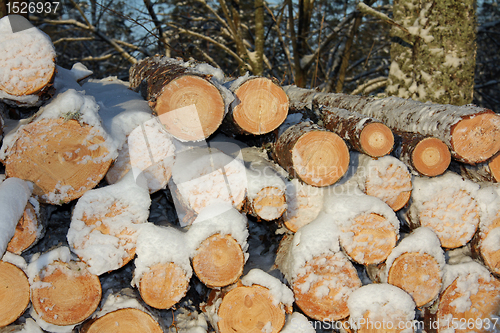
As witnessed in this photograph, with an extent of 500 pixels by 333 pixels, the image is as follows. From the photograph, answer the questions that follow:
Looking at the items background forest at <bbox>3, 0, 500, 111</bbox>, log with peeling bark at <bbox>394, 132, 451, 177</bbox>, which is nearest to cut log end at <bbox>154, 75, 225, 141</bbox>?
log with peeling bark at <bbox>394, 132, 451, 177</bbox>

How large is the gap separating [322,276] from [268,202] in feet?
1.79

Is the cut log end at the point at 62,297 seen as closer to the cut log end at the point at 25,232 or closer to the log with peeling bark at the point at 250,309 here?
the cut log end at the point at 25,232

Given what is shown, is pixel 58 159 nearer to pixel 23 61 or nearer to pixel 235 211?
pixel 23 61

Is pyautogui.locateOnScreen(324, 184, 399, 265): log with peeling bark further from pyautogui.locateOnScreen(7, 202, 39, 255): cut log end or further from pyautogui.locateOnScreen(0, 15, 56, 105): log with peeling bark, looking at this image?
pyautogui.locateOnScreen(0, 15, 56, 105): log with peeling bark

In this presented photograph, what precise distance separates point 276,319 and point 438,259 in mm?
1069

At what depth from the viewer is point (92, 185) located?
1794 millimetres

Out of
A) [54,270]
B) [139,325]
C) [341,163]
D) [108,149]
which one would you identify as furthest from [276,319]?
[108,149]

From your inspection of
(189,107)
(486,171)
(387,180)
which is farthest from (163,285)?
(486,171)

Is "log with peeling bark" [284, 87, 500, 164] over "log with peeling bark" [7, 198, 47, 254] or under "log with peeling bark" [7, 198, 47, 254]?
over

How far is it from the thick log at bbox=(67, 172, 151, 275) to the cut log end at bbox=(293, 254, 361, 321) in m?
0.99

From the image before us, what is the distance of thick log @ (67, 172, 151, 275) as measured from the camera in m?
1.67

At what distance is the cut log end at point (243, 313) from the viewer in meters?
1.75

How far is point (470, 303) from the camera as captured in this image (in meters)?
2.07

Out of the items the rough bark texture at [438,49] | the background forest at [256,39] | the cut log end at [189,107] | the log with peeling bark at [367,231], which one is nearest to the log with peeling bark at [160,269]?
the cut log end at [189,107]
